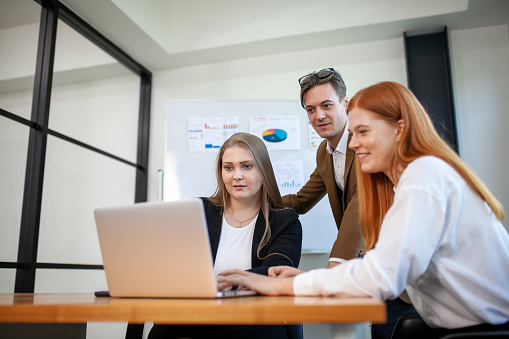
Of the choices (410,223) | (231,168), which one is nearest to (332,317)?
(410,223)

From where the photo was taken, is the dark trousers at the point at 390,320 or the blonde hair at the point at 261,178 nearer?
the dark trousers at the point at 390,320

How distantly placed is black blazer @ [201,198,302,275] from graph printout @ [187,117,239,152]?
136 centimetres

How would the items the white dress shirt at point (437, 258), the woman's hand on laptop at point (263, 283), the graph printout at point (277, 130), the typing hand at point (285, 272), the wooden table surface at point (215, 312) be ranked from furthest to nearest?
the graph printout at point (277, 130) → the typing hand at point (285, 272) → the woman's hand on laptop at point (263, 283) → the white dress shirt at point (437, 258) → the wooden table surface at point (215, 312)

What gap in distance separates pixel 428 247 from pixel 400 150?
11.8 inches

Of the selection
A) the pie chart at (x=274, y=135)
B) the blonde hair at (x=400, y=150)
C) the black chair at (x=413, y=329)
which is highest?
the pie chart at (x=274, y=135)

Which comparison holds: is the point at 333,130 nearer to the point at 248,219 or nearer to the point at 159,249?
the point at 248,219

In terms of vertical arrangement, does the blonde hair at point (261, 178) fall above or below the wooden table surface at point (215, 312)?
above

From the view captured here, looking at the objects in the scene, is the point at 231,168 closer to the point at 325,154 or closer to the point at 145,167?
the point at 325,154

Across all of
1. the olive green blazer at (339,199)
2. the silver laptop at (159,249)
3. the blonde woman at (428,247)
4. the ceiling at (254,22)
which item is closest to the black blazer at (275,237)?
the olive green blazer at (339,199)

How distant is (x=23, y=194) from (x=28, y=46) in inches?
34.8

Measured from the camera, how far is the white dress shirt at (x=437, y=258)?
892 mm

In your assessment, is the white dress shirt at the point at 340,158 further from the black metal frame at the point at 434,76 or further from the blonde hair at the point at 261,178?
the black metal frame at the point at 434,76

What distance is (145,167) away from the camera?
3.77m

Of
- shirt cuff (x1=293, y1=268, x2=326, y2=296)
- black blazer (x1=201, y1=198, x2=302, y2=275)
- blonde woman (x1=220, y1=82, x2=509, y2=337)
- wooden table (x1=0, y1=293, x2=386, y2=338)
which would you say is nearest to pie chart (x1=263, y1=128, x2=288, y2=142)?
black blazer (x1=201, y1=198, x2=302, y2=275)
